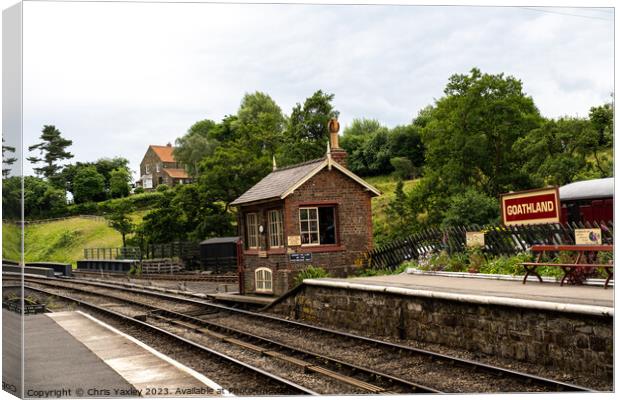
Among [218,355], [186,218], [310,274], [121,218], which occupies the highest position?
[121,218]

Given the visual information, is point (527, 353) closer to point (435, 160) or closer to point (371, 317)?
point (371, 317)

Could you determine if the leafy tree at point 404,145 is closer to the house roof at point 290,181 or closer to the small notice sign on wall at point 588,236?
the house roof at point 290,181

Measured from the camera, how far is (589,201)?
19625mm

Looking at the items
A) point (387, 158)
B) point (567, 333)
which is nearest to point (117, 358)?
point (567, 333)

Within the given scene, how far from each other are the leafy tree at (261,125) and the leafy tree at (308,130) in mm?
1050

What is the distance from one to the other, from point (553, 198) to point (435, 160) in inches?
700

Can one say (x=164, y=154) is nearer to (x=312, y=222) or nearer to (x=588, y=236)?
(x=312, y=222)

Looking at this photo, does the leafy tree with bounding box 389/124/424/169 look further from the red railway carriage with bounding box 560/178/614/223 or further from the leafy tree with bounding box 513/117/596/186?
the red railway carriage with bounding box 560/178/614/223

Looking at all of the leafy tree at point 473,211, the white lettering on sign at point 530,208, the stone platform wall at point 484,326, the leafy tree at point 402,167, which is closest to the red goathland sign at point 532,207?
the white lettering on sign at point 530,208

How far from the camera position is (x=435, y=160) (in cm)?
2991

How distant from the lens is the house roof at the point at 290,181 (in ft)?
62.6

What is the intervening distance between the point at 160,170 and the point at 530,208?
60198mm

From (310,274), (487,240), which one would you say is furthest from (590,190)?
(310,274)

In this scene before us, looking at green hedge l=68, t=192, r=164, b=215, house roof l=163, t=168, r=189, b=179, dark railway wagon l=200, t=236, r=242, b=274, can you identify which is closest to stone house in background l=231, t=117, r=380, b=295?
dark railway wagon l=200, t=236, r=242, b=274
